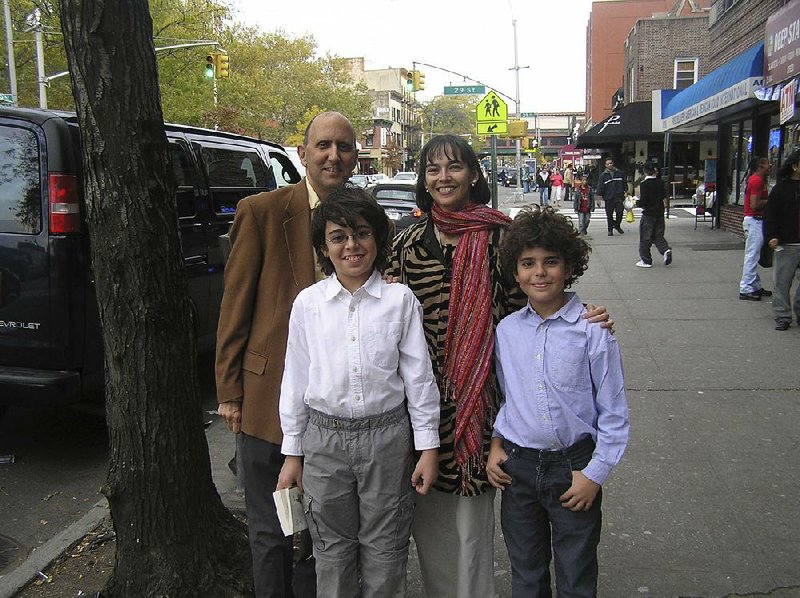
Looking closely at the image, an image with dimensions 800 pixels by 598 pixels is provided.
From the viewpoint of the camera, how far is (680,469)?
14.6 ft

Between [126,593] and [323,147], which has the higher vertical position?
[323,147]

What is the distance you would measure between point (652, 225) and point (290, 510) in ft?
36.1

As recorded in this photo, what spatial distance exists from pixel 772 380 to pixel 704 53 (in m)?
31.7

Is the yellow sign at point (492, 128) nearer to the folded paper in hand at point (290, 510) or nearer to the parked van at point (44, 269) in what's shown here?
the parked van at point (44, 269)

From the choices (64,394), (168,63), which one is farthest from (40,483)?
(168,63)

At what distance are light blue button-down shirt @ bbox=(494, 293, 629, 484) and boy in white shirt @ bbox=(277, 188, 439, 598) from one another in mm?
301

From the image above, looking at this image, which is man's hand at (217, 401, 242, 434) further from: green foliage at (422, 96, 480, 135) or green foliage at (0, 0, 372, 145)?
green foliage at (422, 96, 480, 135)

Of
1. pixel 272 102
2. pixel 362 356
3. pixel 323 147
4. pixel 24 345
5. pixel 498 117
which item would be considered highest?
pixel 272 102

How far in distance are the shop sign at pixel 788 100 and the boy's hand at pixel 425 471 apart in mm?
9964

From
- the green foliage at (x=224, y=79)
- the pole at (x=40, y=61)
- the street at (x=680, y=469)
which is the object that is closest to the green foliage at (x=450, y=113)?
the green foliage at (x=224, y=79)

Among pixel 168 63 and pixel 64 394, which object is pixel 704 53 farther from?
pixel 64 394

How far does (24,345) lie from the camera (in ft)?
14.6

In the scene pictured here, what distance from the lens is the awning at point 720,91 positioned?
1233cm

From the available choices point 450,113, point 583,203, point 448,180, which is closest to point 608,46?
point 583,203
